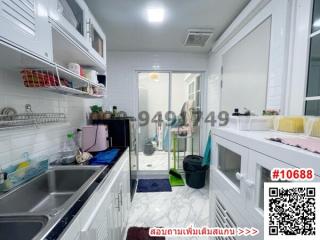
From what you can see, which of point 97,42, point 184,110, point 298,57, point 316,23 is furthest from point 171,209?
point 316,23

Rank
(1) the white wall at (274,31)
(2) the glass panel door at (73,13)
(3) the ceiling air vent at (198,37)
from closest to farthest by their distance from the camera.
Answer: (2) the glass panel door at (73,13) → (1) the white wall at (274,31) → (3) the ceiling air vent at (198,37)

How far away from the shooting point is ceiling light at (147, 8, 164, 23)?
73.6 inches

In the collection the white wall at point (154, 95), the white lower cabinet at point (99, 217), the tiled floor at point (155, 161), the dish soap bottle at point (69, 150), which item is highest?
the white wall at point (154, 95)

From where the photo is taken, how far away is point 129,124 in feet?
7.70

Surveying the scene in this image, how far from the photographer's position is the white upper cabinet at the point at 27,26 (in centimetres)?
67

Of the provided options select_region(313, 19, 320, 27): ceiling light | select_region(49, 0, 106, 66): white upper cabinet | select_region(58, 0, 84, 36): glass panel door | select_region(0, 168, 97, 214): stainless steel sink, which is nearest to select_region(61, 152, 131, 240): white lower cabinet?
select_region(0, 168, 97, 214): stainless steel sink

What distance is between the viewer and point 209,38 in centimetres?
257

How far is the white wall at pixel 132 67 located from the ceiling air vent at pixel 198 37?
48 centimetres

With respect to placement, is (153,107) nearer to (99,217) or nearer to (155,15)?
(155,15)

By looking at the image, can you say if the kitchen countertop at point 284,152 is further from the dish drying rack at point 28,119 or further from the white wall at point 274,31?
the dish drying rack at point 28,119

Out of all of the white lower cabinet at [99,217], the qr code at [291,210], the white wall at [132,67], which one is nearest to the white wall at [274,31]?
the qr code at [291,210]

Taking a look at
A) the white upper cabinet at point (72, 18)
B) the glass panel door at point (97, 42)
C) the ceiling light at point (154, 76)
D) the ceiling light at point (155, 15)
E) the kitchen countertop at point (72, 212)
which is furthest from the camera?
the ceiling light at point (154, 76)

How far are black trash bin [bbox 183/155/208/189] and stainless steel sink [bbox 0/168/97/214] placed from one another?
188 centimetres

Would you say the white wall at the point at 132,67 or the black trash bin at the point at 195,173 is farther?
the white wall at the point at 132,67
